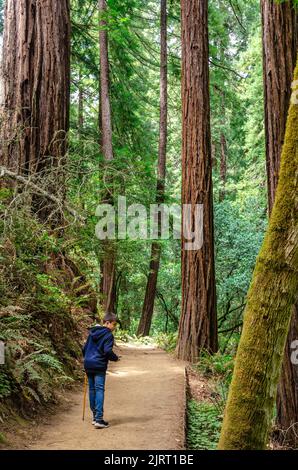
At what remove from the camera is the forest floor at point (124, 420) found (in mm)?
5254

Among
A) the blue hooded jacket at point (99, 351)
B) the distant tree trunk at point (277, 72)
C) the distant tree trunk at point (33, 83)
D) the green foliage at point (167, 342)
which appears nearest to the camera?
the blue hooded jacket at point (99, 351)

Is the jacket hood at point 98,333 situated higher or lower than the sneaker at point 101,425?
higher

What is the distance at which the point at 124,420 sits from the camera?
20.4ft

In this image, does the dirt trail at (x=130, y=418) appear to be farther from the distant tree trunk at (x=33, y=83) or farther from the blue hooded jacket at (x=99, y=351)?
the distant tree trunk at (x=33, y=83)

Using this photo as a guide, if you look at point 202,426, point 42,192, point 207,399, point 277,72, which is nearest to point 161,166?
point 42,192

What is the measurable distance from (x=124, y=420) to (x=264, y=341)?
2925 millimetres

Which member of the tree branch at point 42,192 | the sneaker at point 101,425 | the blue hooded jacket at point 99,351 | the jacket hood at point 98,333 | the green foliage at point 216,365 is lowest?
the green foliage at point 216,365

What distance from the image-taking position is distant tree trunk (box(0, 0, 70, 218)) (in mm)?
10844

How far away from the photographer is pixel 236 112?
23.4 metres

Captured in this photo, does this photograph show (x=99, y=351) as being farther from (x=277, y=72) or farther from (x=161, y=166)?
(x=161, y=166)

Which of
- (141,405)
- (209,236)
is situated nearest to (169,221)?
(209,236)

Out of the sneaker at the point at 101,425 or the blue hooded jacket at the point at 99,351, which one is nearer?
the sneaker at the point at 101,425

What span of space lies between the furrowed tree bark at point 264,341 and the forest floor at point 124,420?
1461mm

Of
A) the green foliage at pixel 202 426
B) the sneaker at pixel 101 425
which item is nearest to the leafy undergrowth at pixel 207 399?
the green foliage at pixel 202 426
